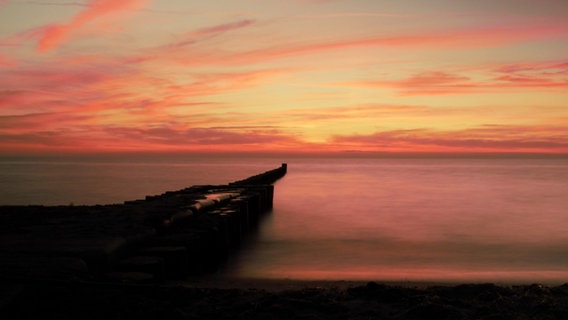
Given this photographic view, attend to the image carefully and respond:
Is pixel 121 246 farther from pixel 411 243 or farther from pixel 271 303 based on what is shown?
pixel 411 243

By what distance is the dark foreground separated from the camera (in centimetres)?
418

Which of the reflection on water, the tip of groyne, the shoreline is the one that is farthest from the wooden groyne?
the tip of groyne

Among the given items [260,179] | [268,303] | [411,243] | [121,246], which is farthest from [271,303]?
[260,179]

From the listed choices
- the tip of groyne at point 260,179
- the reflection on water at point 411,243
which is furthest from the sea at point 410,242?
the tip of groyne at point 260,179

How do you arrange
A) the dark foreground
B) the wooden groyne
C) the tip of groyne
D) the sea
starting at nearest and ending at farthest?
the dark foreground < the wooden groyne < the sea < the tip of groyne

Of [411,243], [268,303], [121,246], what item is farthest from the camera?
[411,243]

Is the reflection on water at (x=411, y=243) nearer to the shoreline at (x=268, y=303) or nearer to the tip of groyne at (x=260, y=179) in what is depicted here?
the tip of groyne at (x=260, y=179)

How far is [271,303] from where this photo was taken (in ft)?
16.6

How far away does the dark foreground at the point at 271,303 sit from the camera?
418cm

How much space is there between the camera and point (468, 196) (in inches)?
1213

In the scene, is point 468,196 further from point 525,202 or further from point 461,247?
point 461,247

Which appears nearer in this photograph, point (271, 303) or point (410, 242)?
point (271, 303)

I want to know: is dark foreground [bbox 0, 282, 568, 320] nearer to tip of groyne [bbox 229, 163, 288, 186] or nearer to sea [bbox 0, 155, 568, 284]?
sea [bbox 0, 155, 568, 284]

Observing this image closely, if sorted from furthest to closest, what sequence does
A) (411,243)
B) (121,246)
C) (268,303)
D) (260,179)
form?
(260,179) → (411,243) → (121,246) → (268,303)
